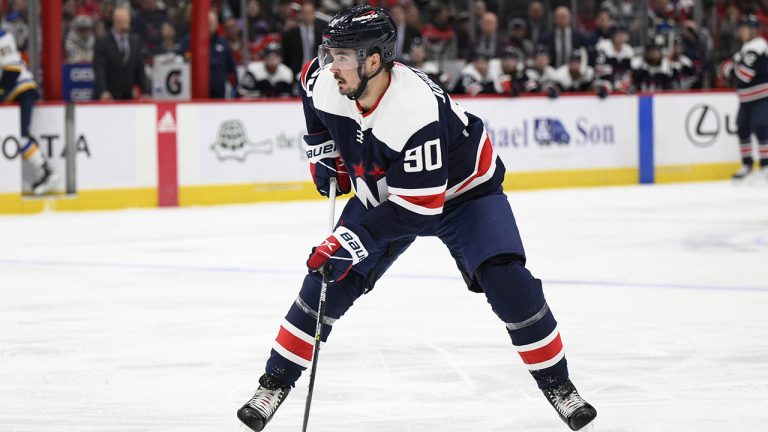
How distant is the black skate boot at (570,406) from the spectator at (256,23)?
9761 mm

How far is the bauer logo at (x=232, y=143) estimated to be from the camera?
11008 mm

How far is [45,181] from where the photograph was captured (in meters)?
10.3

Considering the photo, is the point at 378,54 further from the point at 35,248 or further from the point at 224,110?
the point at 224,110

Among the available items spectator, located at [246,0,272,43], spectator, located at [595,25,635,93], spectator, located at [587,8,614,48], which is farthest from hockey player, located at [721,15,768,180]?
spectator, located at [246,0,272,43]

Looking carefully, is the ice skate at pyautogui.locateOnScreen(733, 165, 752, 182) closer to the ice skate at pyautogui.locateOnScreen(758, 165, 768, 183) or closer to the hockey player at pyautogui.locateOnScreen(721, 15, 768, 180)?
the hockey player at pyautogui.locateOnScreen(721, 15, 768, 180)

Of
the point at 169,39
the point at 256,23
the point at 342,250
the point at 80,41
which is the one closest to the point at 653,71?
the point at 256,23

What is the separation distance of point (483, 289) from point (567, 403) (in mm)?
359

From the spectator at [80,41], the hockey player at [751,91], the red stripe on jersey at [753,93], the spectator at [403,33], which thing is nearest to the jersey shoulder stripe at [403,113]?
the spectator at [80,41]

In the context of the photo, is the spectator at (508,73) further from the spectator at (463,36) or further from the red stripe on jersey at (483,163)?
the red stripe on jersey at (483,163)

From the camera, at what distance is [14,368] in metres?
4.35

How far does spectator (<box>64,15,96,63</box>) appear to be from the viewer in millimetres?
11516

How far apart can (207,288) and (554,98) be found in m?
6.95

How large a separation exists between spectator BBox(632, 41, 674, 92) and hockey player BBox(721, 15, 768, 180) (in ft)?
2.82

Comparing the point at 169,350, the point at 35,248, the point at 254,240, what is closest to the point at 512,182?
the point at 254,240
